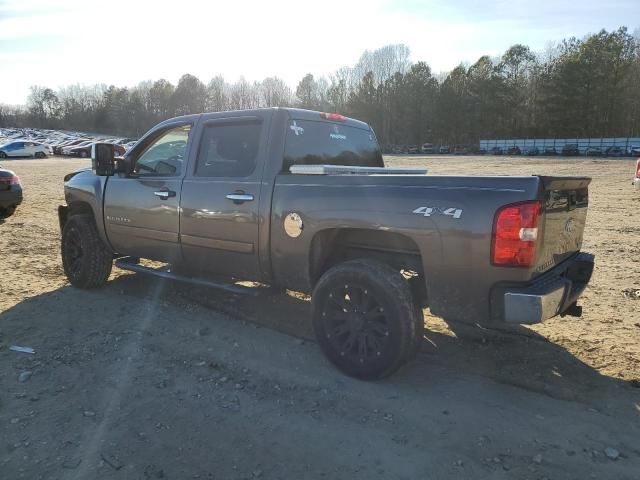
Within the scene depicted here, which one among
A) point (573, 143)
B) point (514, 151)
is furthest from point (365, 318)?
point (573, 143)

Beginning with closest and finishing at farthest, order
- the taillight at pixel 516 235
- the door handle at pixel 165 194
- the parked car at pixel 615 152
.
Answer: the taillight at pixel 516 235 < the door handle at pixel 165 194 < the parked car at pixel 615 152

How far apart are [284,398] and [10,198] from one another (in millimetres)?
9736

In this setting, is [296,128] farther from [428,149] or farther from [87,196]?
[428,149]

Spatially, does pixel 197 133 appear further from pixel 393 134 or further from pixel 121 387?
pixel 393 134

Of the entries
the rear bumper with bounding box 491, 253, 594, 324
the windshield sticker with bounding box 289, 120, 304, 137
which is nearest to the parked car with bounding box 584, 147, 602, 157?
the windshield sticker with bounding box 289, 120, 304, 137

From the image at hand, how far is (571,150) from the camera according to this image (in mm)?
51844

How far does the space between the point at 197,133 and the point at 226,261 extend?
51.7 inches

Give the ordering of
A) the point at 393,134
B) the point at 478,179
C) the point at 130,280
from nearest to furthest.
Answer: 1. the point at 478,179
2. the point at 130,280
3. the point at 393,134

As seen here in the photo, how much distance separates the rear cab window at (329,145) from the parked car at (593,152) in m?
52.3

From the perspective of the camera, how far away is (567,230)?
11.8 feet

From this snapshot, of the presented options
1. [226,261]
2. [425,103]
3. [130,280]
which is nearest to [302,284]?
[226,261]

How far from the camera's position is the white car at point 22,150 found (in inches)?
1572

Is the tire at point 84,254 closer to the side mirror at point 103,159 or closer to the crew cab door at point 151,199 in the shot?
the crew cab door at point 151,199

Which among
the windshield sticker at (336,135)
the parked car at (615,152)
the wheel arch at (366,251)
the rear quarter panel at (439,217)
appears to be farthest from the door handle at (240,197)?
the parked car at (615,152)
